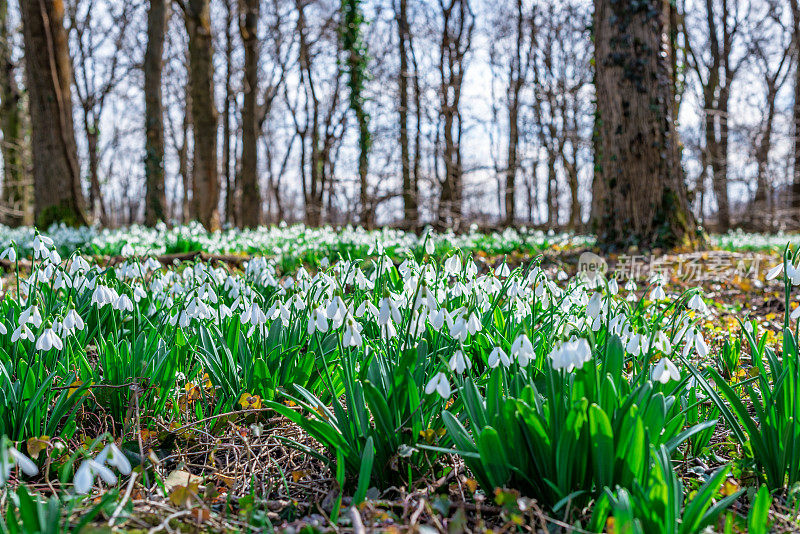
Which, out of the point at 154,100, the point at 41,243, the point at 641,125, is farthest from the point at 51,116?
the point at 641,125

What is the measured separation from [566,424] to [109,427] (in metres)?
1.72

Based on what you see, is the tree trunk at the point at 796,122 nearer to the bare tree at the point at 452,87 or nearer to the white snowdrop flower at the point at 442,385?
the bare tree at the point at 452,87

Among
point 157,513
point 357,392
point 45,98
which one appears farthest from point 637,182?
point 45,98

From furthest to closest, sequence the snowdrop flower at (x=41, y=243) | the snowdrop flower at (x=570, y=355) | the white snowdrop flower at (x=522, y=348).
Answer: the snowdrop flower at (x=41, y=243), the white snowdrop flower at (x=522, y=348), the snowdrop flower at (x=570, y=355)

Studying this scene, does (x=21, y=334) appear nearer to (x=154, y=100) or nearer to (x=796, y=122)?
(x=154, y=100)

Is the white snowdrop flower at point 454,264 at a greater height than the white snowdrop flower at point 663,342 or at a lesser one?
greater

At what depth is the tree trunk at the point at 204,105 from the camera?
402 inches

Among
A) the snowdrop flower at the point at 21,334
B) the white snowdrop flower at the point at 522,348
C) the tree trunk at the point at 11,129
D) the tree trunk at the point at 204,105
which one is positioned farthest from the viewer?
the tree trunk at the point at 11,129

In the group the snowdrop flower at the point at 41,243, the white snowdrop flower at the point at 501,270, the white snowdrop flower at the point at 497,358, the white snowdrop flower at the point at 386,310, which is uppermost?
the snowdrop flower at the point at 41,243

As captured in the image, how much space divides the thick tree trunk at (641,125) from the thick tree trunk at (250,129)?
7847 millimetres

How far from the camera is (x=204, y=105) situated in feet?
33.5

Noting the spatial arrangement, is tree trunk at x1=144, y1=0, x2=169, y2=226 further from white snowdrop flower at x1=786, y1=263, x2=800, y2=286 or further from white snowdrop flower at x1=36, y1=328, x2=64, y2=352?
white snowdrop flower at x1=786, y1=263, x2=800, y2=286

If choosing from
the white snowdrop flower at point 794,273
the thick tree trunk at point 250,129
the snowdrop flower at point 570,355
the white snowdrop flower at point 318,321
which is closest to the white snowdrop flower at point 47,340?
the white snowdrop flower at point 318,321

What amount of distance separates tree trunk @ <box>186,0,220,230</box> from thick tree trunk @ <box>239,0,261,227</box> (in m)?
1.37
